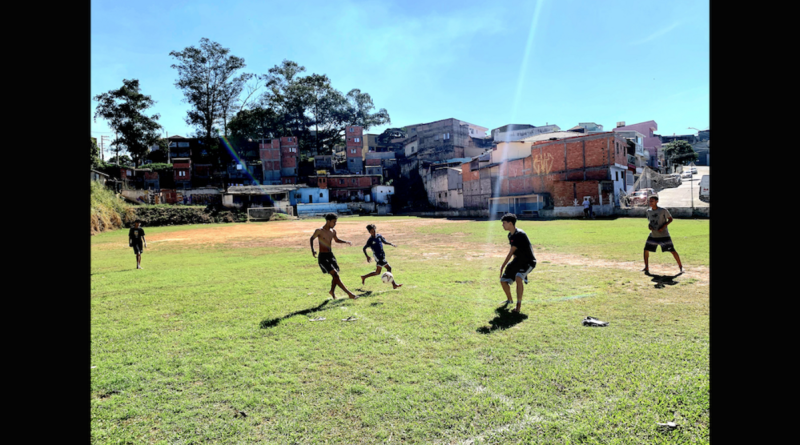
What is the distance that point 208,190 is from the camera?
59.8 metres

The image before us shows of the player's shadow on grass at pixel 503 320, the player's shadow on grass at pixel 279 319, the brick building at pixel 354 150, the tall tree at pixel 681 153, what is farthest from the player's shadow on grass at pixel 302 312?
the tall tree at pixel 681 153

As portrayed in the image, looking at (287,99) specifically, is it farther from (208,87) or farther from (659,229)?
(659,229)

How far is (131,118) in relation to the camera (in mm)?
63750

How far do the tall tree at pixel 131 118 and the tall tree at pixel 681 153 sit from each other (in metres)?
88.5

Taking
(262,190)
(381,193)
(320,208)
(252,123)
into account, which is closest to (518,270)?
(320,208)

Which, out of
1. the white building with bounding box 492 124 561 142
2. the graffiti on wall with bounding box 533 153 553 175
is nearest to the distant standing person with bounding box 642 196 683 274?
the graffiti on wall with bounding box 533 153 553 175

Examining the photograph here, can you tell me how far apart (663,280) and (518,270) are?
456 cm

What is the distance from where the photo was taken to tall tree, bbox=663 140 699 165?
6341 centimetres

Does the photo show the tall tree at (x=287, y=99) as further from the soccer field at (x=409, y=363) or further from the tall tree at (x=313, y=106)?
the soccer field at (x=409, y=363)

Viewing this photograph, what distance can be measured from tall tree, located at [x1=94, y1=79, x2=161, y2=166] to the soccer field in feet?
222

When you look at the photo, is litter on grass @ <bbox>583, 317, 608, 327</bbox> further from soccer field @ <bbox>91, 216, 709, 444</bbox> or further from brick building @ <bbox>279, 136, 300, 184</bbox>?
brick building @ <bbox>279, 136, 300, 184</bbox>
